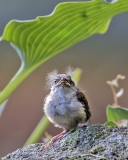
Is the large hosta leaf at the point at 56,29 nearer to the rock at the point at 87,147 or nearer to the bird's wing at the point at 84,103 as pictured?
the bird's wing at the point at 84,103

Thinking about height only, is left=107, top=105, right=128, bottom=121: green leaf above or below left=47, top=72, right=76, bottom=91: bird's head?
below

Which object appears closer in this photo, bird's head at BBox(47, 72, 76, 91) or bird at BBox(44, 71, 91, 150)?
bird at BBox(44, 71, 91, 150)

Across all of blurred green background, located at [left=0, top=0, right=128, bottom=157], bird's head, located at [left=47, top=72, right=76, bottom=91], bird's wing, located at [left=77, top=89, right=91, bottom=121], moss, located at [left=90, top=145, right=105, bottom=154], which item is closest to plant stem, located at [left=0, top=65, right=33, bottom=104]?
bird's head, located at [left=47, top=72, right=76, bottom=91]

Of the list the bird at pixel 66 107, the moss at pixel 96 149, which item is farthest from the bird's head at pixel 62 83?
the moss at pixel 96 149

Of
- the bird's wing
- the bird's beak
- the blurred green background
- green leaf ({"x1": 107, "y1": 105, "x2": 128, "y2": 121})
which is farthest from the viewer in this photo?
the blurred green background

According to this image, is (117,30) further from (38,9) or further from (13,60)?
(13,60)

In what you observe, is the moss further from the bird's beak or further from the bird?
the bird's beak

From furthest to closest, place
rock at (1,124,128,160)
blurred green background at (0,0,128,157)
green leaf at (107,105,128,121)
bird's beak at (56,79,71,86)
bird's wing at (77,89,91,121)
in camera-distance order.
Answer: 1. blurred green background at (0,0,128,157)
2. bird's beak at (56,79,71,86)
3. bird's wing at (77,89,91,121)
4. green leaf at (107,105,128,121)
5. rock at (1,124,128,160)
